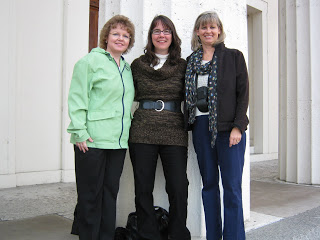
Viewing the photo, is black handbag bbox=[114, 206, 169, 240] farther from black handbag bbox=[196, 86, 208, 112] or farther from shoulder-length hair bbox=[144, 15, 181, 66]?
shoulder-length hair bbox=[144, 15, 181, 66]

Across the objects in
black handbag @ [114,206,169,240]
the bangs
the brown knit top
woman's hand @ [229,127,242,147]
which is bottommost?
black handbag @ [114,206,169,240]

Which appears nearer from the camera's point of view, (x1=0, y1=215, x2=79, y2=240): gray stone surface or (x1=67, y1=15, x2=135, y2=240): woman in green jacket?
(x1=67, y1=15, x2=135, y2=240): woman in green jacket

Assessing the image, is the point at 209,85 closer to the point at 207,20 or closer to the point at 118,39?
the point at 207,20

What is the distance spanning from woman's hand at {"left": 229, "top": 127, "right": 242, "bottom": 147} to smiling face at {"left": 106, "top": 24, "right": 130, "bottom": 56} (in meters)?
1.12

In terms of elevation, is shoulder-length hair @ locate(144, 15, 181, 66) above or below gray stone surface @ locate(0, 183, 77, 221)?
above

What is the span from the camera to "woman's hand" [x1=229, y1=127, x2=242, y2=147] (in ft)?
8.39

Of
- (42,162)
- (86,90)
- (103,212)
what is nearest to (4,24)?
(42,162)

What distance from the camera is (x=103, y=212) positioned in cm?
269

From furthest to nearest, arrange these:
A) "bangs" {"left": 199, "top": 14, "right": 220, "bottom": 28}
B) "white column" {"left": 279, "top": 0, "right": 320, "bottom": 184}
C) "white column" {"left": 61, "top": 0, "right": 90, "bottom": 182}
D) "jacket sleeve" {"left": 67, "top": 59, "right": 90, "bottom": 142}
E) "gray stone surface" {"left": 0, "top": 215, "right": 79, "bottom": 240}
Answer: "white column" {"left": 61, "top": 0, "right": 90, "bottom": 182}
"white column" {"left": 279, "top": 0, "right": 320, "bottom": 184}
"gray stone surface" {"left": 0, "top": 215, "right": 79, "bottom": 240}
"bangs" {"left": 199, "top": 14, "right": 220, "bottom": 28}
"jacket sleeve" {"left": 67, "top": 59, "right": 90, "bottom": 142}

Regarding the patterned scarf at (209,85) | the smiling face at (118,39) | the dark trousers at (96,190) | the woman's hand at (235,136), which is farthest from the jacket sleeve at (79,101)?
the woman's hand at (235,136)

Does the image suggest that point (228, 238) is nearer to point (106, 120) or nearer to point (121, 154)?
point (121, 154)

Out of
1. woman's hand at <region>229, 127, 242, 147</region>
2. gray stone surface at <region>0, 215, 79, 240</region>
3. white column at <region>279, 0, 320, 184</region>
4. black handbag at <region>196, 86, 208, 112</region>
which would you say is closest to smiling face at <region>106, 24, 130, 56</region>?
black handbag at <region>196, 86, 208, 112</region>

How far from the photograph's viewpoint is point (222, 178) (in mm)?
2658

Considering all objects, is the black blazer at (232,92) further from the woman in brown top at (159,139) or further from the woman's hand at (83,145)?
the woman's hand at (83,145)
